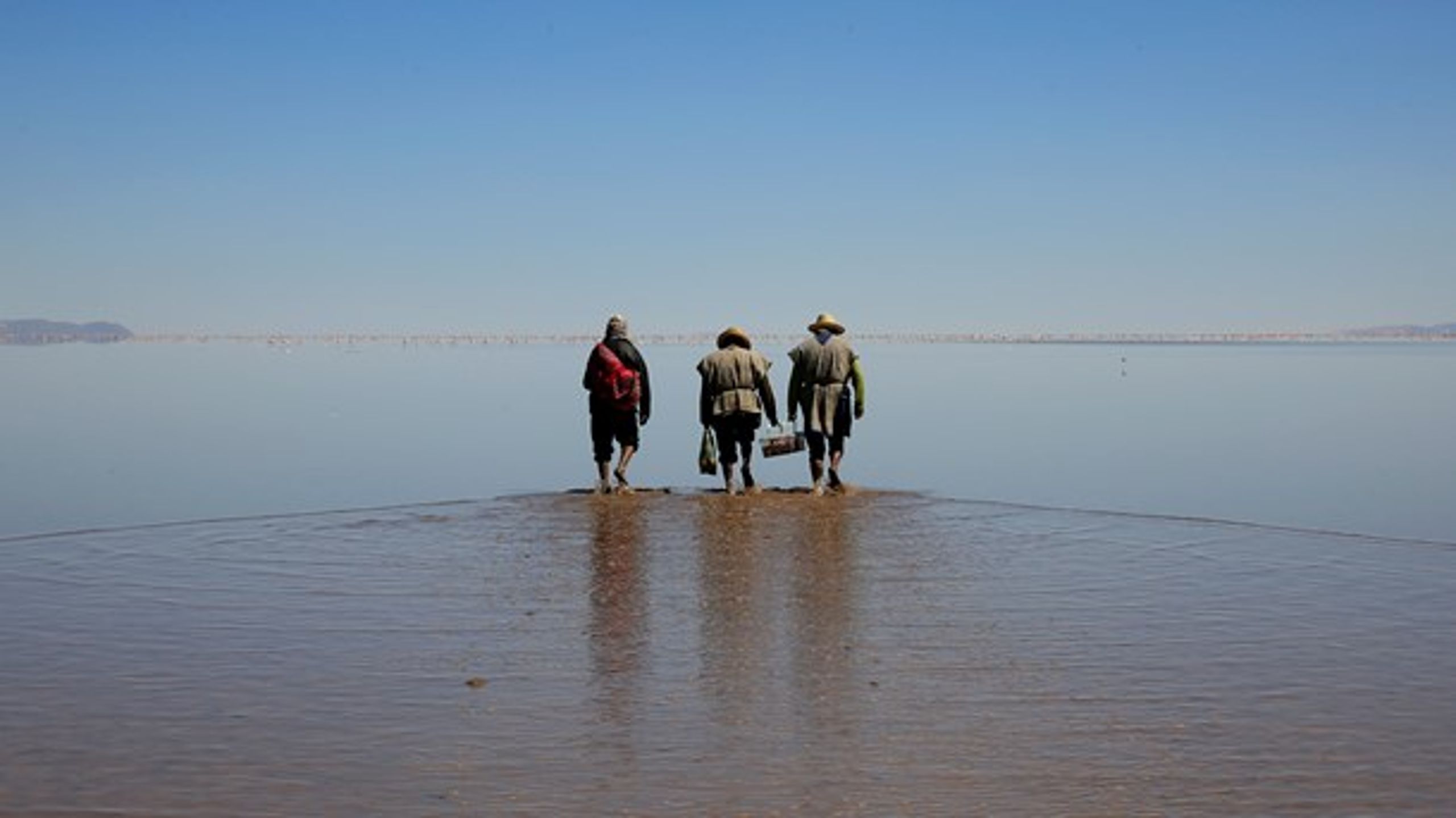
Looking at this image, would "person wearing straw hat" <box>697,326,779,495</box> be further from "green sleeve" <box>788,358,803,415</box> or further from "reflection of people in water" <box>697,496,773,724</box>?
"reflection of people in water" <box>697,496,773,724</box>

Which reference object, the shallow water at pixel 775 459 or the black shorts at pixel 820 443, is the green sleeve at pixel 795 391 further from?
the shallow water at pixel 775 459

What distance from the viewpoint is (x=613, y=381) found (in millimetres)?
17000

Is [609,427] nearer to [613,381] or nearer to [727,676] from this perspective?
[613,381]

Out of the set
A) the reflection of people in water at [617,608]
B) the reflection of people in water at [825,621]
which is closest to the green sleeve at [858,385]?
the reflection of people in water at [825,621]

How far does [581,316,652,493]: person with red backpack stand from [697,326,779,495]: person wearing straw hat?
30.0 inches

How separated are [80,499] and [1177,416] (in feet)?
91.5

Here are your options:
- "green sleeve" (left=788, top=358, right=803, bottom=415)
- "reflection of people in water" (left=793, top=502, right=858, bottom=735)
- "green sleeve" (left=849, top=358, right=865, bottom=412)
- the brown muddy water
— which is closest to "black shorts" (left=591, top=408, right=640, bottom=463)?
"green sleeve" (left=788, top=358, right=803, bottom=415)

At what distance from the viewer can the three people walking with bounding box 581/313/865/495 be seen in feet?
55.9

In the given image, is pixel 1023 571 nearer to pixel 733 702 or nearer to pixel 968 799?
pixel 733 702

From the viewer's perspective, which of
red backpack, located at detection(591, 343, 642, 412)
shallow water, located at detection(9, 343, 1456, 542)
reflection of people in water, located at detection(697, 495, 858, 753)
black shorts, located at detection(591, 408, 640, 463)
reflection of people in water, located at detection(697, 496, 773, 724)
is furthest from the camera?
shallow water, located at detection(9, 343, 1456, 542)

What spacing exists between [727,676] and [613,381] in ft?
31.1

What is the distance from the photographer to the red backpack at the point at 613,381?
17000mm

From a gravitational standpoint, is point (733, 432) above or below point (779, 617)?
above

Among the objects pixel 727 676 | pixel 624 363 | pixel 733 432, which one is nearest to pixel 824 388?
pixel 733 432
